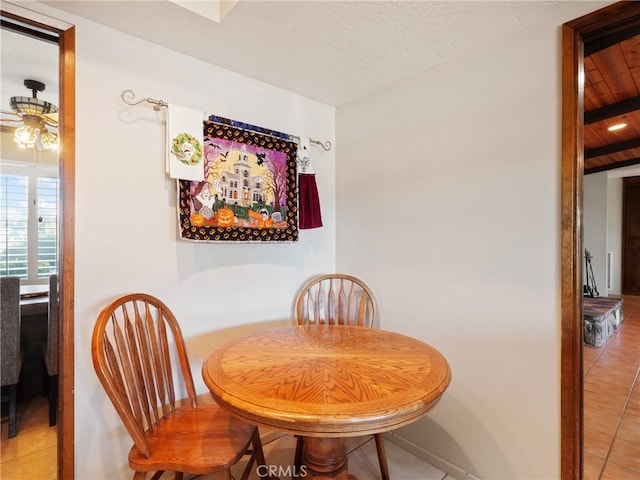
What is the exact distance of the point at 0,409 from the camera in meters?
2.08

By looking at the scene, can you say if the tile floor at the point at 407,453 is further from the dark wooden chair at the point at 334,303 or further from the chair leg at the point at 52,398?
the dark wooden chair at the point at 334,303

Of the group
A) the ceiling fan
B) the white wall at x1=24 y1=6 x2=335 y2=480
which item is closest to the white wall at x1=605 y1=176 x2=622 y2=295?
the white wall at x1=24 y1=6 x2=335 y2=480

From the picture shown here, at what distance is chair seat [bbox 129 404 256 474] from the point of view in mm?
1073

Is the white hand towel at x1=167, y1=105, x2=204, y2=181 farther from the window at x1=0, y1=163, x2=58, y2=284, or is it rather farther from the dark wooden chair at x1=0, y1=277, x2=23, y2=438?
the window at x1=0, y1=163, x2=58, y2=284

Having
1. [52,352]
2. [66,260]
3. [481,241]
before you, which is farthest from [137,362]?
[481,241]

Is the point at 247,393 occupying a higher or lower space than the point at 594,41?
lower

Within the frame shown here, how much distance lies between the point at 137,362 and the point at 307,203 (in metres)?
1.34

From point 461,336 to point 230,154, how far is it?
1629mm

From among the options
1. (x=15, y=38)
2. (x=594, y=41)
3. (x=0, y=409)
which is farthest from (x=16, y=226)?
(x=594, y=41)

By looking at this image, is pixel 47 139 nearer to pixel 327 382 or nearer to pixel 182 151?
pixel 182 151

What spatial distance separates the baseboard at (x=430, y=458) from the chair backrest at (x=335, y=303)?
0.70m

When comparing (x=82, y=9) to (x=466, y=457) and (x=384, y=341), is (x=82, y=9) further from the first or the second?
(x=466, y=457)

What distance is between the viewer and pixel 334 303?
2168mm
